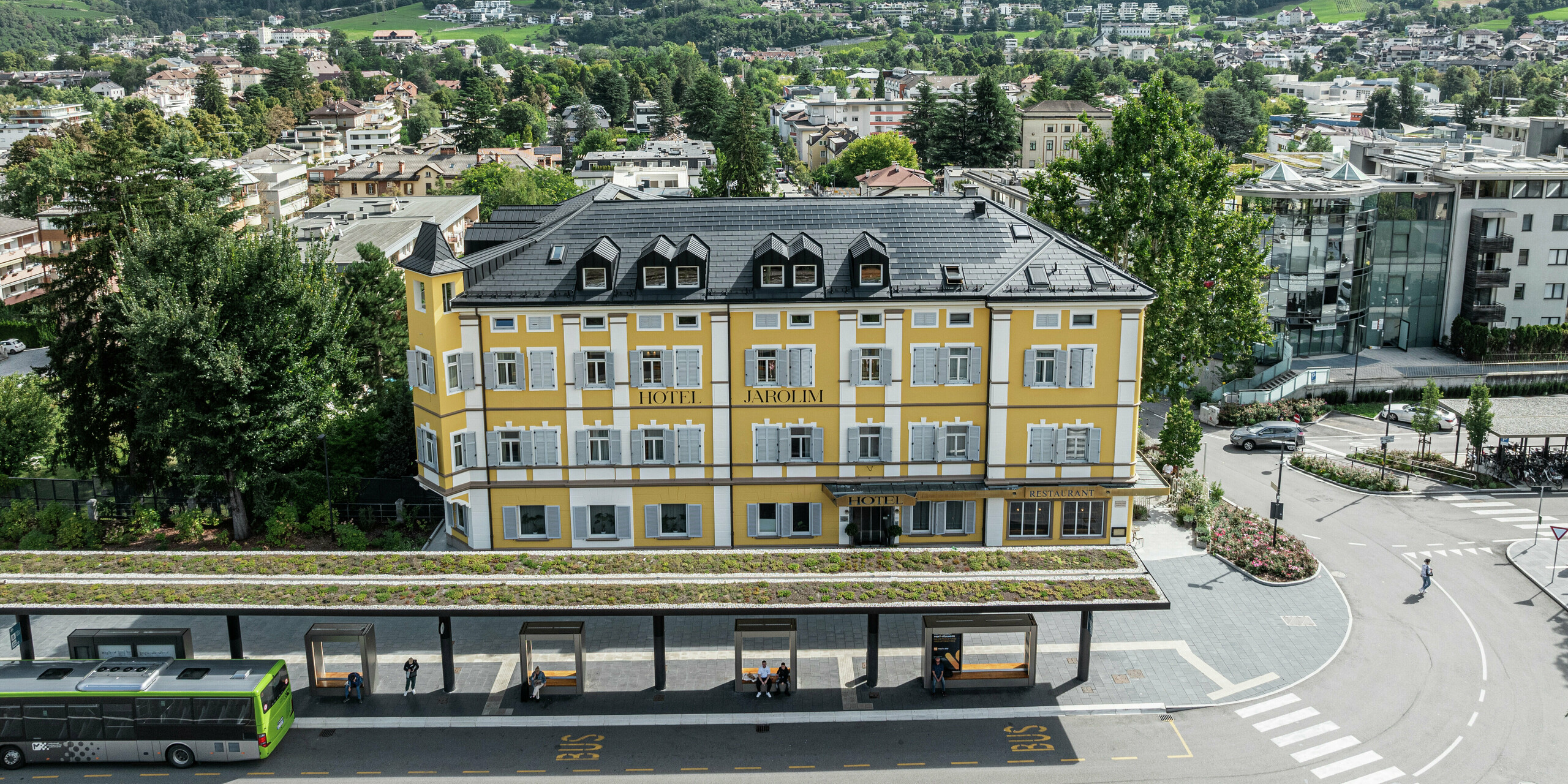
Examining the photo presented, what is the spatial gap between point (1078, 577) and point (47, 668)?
34.7 metres

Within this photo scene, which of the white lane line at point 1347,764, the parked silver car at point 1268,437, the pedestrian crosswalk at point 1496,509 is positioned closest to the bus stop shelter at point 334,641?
the white lane line at point 1347,764

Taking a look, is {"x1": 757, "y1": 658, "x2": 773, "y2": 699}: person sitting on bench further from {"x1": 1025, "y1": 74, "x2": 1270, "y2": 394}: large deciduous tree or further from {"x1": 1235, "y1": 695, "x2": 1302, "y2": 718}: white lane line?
{"x1": 1025, "y1": 74, "x2": 1270, "y2": 394}: large deciduous tree

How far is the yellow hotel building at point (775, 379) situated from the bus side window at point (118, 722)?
15.7 meters

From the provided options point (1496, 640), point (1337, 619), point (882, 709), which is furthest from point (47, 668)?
point (1496, 640)

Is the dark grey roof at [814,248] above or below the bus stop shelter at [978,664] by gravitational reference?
above

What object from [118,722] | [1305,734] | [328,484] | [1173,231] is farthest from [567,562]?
[1173,231]

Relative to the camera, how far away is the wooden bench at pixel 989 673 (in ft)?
135

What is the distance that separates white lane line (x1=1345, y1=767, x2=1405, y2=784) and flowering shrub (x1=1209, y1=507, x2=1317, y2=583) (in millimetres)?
14105

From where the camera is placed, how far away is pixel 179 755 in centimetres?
3688

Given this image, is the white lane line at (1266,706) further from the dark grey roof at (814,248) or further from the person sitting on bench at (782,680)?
the dark grey roof at (814,248)

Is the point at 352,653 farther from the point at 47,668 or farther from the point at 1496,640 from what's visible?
the point at 1496,640

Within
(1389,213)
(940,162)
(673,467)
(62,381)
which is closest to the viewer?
(673,467)

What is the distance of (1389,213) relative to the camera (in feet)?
279

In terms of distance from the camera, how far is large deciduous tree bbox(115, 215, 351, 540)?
48.7m
